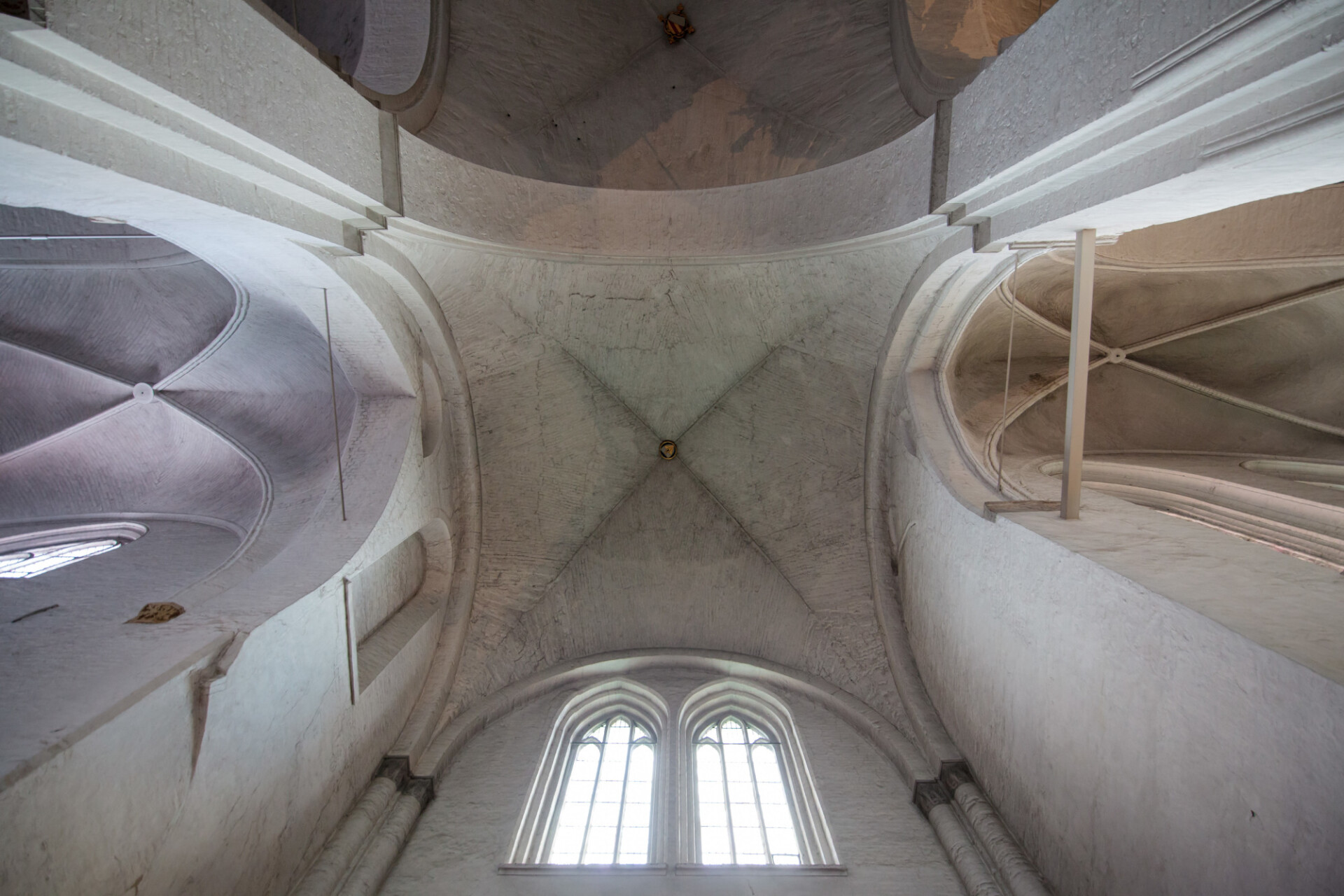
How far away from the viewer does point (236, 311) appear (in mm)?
6742

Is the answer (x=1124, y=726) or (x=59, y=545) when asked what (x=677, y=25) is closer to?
(x=1124, y=726)

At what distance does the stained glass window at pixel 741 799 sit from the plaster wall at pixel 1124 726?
1.60 metres

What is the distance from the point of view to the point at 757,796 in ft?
18.9

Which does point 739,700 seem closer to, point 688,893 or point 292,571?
point 688,893

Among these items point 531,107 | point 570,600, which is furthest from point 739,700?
point 531,107

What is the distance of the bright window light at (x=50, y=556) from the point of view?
673 cm

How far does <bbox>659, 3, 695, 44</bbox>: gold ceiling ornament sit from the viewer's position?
22.8 feet

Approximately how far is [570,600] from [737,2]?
651 centimetres

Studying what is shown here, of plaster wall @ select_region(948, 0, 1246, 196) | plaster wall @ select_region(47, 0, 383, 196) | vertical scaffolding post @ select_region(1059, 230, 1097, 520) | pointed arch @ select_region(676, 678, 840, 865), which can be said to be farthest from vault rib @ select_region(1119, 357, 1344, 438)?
plaster wall @ select_region(47, 0, 383, 196)

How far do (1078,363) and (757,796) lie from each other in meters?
4.23

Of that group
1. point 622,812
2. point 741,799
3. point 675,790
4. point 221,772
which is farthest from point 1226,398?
point 221,772

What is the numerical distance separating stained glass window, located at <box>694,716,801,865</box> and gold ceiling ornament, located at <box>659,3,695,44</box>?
7.03 m

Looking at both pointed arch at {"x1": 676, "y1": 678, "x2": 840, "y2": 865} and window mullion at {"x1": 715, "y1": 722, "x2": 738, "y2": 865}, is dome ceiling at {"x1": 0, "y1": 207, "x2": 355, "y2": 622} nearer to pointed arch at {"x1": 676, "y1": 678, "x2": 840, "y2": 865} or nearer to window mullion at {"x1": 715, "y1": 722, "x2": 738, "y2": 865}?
pointed arch at {"x1": 676, "y1": 678, "x2": 840, "y2": 865}

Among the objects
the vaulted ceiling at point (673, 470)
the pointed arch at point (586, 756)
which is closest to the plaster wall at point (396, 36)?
the vaulted ceiling at point (673, 470)
